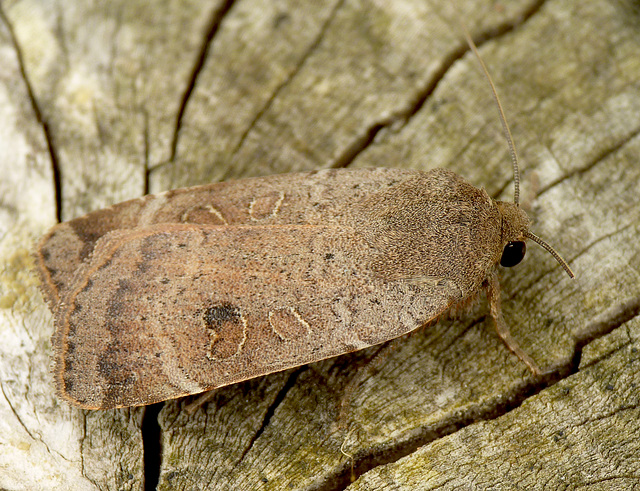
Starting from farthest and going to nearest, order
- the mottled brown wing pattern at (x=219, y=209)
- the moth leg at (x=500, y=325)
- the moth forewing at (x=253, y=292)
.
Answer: the mottled brown wing pattern at (x=219, y=209) → the moth leg at (x=500, y=325) → the moth forewing at (x=253, y=292)

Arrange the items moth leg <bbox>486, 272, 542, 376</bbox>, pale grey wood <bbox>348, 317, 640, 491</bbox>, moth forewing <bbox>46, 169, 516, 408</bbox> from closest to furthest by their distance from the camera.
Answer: pale grey wood <bbox>348, 317, 640, 491</bbox> < moth forewing <bbox>46, 169, 516, 408</bbox> < moth leg <bbox>486, 272, 542, 376</bbox>

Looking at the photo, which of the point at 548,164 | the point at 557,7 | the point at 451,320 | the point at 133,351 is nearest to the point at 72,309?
the point at 133,351

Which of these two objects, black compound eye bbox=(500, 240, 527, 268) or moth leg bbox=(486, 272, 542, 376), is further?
black compound eye bbox=(500, 240, 527, 268)

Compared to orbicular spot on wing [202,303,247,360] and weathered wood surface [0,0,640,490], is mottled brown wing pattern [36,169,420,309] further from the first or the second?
orbicular spot on wing [202,303,247,360]

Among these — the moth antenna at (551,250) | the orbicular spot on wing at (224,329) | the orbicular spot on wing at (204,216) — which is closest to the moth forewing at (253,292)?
the orbicular spot on wing at (224,329)

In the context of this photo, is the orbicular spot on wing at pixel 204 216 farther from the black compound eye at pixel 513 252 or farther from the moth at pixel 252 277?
the black compound eye at pixel 513 252

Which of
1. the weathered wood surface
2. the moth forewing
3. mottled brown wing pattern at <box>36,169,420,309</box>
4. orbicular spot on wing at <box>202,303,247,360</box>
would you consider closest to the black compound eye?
the moth forewing

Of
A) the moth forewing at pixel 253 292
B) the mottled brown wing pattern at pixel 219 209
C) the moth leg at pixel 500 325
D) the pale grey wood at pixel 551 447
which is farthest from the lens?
the mottled brown wing pattern at pixel 219 209
